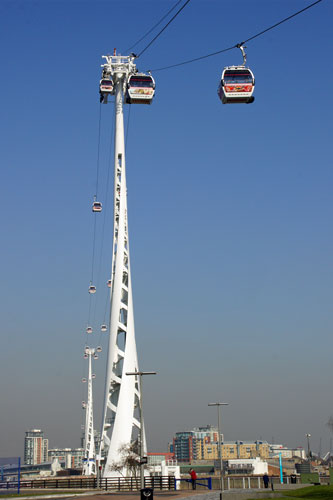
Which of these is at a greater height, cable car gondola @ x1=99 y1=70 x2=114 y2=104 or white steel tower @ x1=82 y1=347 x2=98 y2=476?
cable car gondola @ x1=99 y1=70 x2=114 y2=104

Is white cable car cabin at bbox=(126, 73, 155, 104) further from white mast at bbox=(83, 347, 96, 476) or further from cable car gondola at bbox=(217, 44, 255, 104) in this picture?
white mast at bbox=(83, 347, 96, 476)

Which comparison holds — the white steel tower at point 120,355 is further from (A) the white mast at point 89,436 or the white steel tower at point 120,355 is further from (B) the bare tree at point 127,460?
(A) the white mast at point 89,436

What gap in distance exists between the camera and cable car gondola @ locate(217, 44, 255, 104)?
1119 inches

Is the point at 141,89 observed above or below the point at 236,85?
above

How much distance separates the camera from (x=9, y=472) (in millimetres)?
43812

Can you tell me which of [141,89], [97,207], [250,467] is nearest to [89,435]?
[250,467]

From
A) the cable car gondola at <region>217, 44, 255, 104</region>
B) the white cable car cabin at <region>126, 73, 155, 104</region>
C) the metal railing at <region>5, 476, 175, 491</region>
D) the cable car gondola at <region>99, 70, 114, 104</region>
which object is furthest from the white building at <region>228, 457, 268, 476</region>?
the cable car gondola at <region>217, 44, 255, 104</region>

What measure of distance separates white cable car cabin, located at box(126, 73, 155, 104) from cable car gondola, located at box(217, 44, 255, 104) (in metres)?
11.3

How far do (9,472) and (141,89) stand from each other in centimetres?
2615

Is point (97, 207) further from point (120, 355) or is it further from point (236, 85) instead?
point (236, 85)

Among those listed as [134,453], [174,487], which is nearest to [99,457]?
[134,453]

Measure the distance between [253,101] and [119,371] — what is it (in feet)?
99.3

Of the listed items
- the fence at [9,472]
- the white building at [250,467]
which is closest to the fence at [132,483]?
the fence at [9,472]

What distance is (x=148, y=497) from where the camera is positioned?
2580cm
